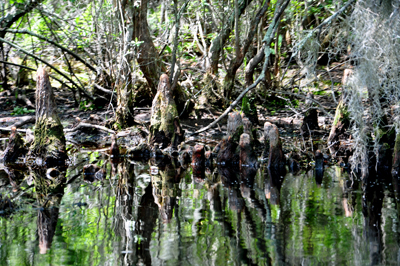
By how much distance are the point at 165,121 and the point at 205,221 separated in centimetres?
531

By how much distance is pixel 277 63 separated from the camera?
1429 centimetres

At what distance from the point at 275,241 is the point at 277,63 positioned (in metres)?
10.4

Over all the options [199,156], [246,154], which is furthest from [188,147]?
[246,154]

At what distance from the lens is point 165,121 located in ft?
34.0

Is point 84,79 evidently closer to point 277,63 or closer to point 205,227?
point 277,63

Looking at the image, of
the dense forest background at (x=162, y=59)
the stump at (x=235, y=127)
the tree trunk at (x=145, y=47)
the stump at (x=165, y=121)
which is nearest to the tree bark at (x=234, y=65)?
the dense forest background at (x=162, y=59)

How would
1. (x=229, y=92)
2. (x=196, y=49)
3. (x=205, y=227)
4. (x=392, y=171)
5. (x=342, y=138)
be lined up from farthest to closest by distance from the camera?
(x=196, y=49)
(x=229, y=92)
(x=342, y=138)
(x=392, y=171)
(x=205, y=227)

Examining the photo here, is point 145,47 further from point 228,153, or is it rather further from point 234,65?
point 228,153

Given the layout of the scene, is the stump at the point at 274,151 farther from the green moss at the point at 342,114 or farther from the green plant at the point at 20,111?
the green plant at the point at 20,111

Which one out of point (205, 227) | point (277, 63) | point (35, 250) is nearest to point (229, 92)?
point (277, 63)

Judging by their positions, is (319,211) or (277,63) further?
(277,63)

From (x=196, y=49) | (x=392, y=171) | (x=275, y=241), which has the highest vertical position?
(x=196, y=49)

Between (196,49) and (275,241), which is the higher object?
(196,49)

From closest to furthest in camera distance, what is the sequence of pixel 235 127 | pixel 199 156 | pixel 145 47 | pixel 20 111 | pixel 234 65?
pixel 235 127 → pixel 199 156 → pixel 145 47 → pixel 234 65 → pixel 20 111
